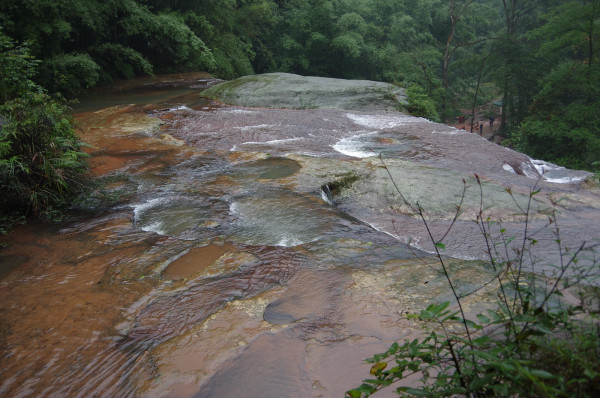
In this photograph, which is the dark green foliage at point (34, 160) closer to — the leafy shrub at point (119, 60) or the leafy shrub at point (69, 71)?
the leafy shrub at point (69, 71)

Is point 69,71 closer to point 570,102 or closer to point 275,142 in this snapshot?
point 275,142

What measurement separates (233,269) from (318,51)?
21029 mm

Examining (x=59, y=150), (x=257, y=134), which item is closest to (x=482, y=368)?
(x=59, y=150)

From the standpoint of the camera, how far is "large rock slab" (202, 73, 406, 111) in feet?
38.6

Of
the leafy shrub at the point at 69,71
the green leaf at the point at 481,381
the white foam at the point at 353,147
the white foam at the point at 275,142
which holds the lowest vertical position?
the white foam at the point at 353,147

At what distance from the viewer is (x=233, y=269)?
3918 millimetres

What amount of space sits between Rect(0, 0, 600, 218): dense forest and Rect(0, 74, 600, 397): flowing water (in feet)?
4.63

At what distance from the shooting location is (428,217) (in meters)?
5.32

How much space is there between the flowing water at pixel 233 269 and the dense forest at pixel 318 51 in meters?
1.41

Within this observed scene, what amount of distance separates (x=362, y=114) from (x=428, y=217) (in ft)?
20.1

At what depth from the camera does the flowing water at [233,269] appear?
2.82m

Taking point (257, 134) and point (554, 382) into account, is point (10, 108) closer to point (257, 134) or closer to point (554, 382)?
point (257, 134)

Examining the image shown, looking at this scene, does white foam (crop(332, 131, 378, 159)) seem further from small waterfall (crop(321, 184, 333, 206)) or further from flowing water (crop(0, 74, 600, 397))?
small waterfall (crop(321, 184, 333, 206))

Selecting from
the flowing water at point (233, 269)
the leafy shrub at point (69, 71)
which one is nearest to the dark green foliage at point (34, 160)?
the flowing water at point (233, 269)
